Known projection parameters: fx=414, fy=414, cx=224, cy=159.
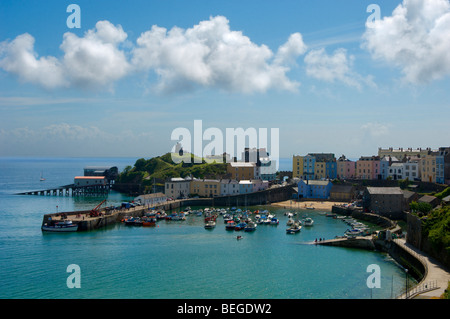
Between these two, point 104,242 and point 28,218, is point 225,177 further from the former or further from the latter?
point 104,242

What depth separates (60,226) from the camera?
46781mm

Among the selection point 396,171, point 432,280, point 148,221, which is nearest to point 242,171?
point 396,171

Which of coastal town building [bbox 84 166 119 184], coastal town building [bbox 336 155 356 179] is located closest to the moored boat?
coastal town building [bbox 336 155 356 179]

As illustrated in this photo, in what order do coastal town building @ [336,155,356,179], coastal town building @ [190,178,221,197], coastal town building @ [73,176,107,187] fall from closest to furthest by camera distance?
1. coastal town building @ [190,178,221,197]
2. coastal town building @ [336,155,356,179]
3. coastal town building @ [73,176,107,187]

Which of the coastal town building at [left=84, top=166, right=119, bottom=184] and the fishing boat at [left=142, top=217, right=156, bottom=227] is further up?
the coastal town building at [left=84, top=166, right=119, bottom=184]

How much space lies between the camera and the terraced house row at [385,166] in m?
66.2

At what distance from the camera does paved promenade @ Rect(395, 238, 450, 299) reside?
21703 mm

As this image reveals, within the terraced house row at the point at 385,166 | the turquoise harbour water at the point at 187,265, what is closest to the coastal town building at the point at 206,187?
the terraced house row at the point at 385,166

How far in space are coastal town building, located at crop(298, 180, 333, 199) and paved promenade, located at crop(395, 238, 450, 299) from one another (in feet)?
136

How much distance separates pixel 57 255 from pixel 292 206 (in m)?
40.7

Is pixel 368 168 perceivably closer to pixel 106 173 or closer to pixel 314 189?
pixel 314 189

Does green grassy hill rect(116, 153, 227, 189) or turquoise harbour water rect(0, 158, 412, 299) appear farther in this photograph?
green grassy hill rect(116, 153, 227, 189)

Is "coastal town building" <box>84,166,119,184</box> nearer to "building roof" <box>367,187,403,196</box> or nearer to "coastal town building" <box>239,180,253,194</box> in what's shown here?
"coastal town building" <box>239,180,253,194</box>
